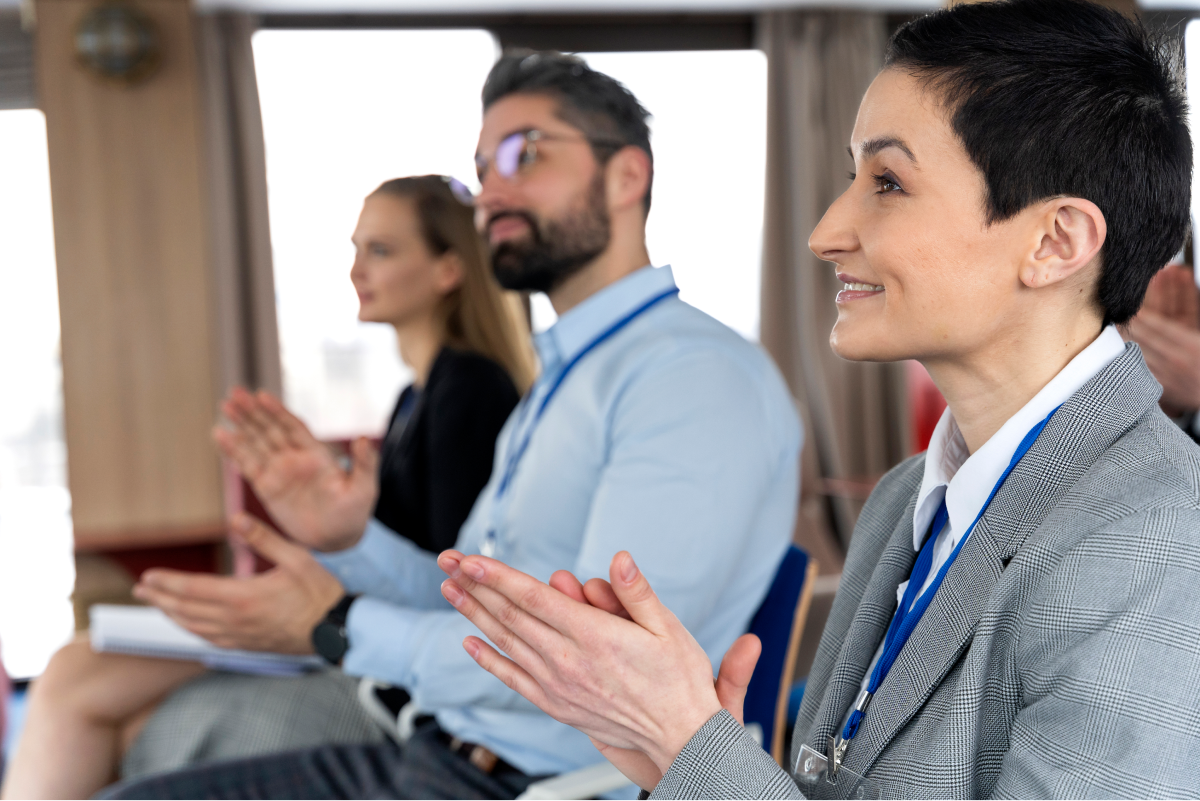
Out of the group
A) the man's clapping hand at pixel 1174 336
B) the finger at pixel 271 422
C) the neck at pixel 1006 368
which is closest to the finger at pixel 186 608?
the finger at pixel 271 422

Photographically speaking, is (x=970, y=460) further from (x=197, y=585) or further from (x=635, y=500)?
(x=197, y=585)

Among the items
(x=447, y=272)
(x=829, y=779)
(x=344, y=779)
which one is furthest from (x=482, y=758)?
(x=447, y=272)

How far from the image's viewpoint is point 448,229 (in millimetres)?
2490

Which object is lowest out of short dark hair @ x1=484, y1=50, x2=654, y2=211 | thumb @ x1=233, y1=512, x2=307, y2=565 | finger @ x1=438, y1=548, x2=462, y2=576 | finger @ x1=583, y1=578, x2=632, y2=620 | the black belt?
the black belt

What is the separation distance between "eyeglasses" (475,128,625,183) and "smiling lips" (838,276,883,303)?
959mm

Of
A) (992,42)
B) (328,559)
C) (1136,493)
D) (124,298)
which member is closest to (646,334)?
(328,559)

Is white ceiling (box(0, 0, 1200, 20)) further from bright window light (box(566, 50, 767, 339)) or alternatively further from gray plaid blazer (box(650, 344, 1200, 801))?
gray plaid blazer (box(650, 344, 1200, 801))

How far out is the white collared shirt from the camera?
3.06ft

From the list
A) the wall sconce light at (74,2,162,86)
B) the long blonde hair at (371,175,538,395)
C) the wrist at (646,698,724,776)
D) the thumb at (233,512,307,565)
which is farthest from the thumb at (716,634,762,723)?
the wall sconce light at (74,2,162,86)

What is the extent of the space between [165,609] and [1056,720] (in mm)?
1395

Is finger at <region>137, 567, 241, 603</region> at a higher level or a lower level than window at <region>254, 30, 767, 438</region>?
lower

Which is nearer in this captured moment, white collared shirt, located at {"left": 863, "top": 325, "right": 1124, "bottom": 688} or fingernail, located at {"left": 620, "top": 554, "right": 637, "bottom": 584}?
fingernail, located at {"left": 620, "top": 554, "right": 637, "bottom": 584}

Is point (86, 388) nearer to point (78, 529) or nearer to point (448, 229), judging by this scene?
point (78, 529)

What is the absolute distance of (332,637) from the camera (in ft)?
5.18
